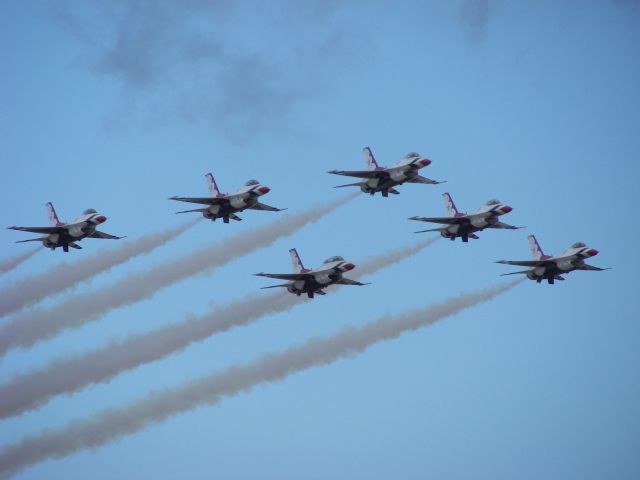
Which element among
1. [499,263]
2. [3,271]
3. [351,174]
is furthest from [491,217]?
[3,271]

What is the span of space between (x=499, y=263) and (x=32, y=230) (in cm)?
3976

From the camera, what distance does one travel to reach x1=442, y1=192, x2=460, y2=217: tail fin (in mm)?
106938

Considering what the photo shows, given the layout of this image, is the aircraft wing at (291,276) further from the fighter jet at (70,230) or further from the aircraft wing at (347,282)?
the fighter jet at (70,230)

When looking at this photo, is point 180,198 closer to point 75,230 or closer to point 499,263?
point 75,230

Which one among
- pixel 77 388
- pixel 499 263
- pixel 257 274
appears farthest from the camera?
pixel 499 263

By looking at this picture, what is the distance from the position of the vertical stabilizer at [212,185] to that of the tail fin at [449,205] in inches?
858

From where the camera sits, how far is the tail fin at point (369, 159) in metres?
107

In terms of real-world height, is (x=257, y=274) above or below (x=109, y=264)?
below

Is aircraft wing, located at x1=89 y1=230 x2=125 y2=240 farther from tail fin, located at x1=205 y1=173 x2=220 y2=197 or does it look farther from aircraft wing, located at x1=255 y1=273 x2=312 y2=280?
aircraft wing, located at x1=255 y1=273 x2=312 y2=280

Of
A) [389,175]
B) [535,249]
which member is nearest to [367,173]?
[389,175]

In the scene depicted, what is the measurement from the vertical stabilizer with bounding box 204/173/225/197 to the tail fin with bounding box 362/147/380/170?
14639mm

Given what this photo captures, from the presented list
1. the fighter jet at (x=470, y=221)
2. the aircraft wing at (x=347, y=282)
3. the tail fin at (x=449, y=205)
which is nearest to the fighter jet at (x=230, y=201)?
the aircraft wing at (x=347, y=282)

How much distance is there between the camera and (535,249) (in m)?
104

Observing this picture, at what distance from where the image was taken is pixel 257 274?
8719cm
